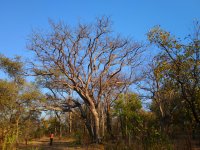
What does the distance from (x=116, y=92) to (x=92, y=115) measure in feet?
23.4

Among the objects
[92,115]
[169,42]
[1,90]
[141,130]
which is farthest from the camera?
[1,90]

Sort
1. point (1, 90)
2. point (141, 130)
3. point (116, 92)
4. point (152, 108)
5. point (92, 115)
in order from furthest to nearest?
point (152, 108) < point (116, 92) < point (1, 90) < point (92, 115) < point (141, 130)

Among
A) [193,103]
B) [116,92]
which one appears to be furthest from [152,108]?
[193,103]

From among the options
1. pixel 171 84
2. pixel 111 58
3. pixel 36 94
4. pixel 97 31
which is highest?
pixel 97 31

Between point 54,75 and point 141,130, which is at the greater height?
point 54,75

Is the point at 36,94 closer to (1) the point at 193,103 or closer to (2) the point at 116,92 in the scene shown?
(2) the point at 116,92

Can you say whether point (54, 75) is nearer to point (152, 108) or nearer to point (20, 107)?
point (20, 107)

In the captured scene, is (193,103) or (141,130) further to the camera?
(193,103)

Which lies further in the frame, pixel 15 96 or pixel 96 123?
pixel 15 96

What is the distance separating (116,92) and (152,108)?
1237 centimetres

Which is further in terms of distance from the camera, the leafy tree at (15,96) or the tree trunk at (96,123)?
the leafy tree at (15,96)

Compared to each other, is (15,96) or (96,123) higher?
(15,96)

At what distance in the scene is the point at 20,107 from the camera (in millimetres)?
25688

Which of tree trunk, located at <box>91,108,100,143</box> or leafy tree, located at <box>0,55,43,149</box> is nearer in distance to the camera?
tree trunk, located at <box>91,108,100,143</box>
